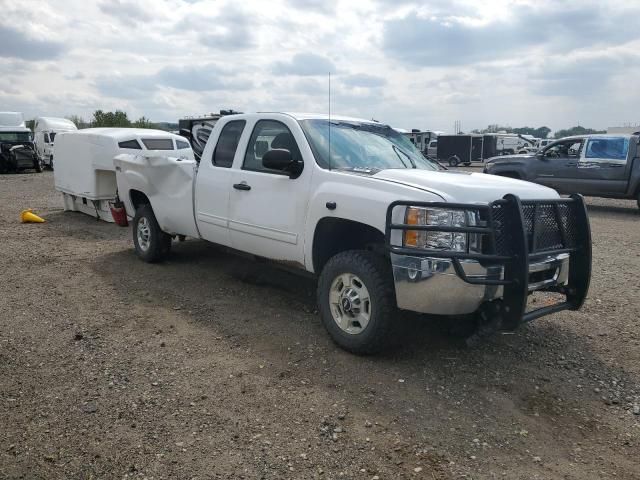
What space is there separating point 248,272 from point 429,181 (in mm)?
3311

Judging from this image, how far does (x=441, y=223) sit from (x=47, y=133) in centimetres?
2995

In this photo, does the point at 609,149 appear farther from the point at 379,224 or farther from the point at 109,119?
the point at 109,119

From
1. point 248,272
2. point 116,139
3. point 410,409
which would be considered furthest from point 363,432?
point 116,139

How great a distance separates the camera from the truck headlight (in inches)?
152

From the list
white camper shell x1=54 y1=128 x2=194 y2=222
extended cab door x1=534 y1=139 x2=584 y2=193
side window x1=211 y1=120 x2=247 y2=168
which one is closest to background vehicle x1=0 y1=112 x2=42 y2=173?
white camper shell x1=54 y1=128 x2=194 y2=222

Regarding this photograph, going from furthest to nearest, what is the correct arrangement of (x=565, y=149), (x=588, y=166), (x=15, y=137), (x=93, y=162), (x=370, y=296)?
(x=15, y=137) < (x=565, y=149) < (x=588, y=166) < (x=93, y=162) < (x=370, y=296)

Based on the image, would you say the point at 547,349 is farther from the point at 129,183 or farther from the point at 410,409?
the point at 129,183

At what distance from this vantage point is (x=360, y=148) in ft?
17.0

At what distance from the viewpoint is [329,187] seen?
4570 millimetres

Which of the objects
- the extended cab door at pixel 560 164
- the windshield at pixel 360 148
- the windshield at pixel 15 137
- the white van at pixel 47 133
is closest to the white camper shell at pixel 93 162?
the windshield at pixel 360 148

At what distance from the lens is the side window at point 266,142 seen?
5215 millimetres

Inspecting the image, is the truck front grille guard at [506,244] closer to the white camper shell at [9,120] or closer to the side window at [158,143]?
the side window at [158,143]

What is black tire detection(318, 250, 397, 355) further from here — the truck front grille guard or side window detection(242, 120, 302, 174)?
side window detection(242, 120, 302, 174)

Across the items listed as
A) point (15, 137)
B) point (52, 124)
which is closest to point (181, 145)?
point (15, 137)
